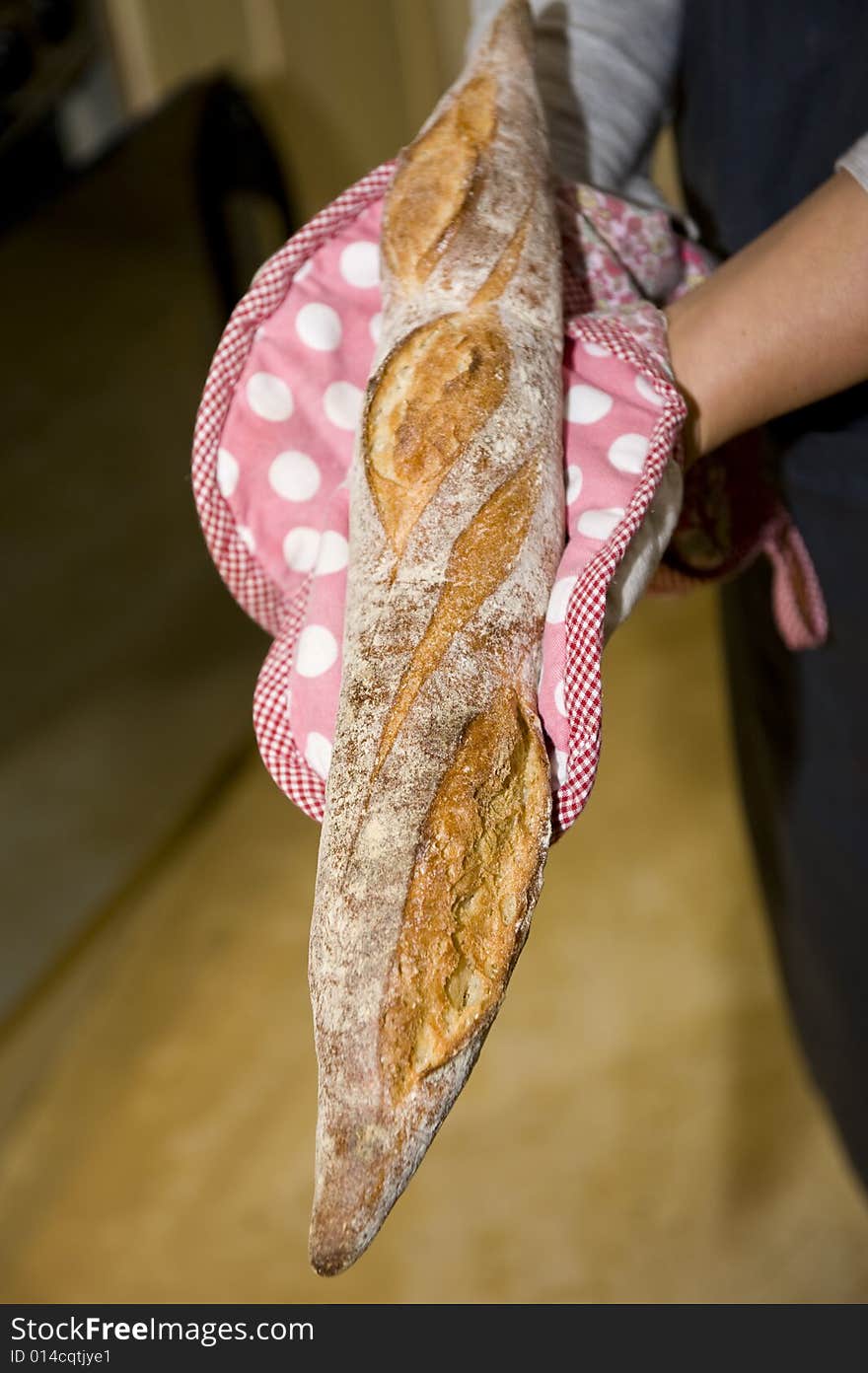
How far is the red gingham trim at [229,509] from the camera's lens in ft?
1.52

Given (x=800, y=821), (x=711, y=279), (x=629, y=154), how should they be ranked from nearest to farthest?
1. (x=711, y=279)
2. (x=629, y=154)
3. (x=800, y=821)

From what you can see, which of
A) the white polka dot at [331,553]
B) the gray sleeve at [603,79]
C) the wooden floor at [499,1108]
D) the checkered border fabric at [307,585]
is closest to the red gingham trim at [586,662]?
the checkered border fabric at [307,585]

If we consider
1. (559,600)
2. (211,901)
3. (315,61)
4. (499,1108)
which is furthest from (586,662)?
(315,61)

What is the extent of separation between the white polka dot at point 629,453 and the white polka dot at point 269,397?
0.49ft

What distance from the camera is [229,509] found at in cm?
51

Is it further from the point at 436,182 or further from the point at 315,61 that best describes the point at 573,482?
the point at 315,61

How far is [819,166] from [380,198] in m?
0.23

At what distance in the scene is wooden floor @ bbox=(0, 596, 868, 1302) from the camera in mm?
1166

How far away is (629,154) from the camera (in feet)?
1.97

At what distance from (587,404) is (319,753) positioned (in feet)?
0.59

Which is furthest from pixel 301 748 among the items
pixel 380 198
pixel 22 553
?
pixel 22 553

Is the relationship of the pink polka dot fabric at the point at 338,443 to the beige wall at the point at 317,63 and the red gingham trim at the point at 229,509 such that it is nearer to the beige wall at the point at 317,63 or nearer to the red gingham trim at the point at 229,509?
the red gingham trim at the point at 229,509

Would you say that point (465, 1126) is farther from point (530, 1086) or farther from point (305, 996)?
point (305, 996)

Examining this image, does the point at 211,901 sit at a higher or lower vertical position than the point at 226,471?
lower
